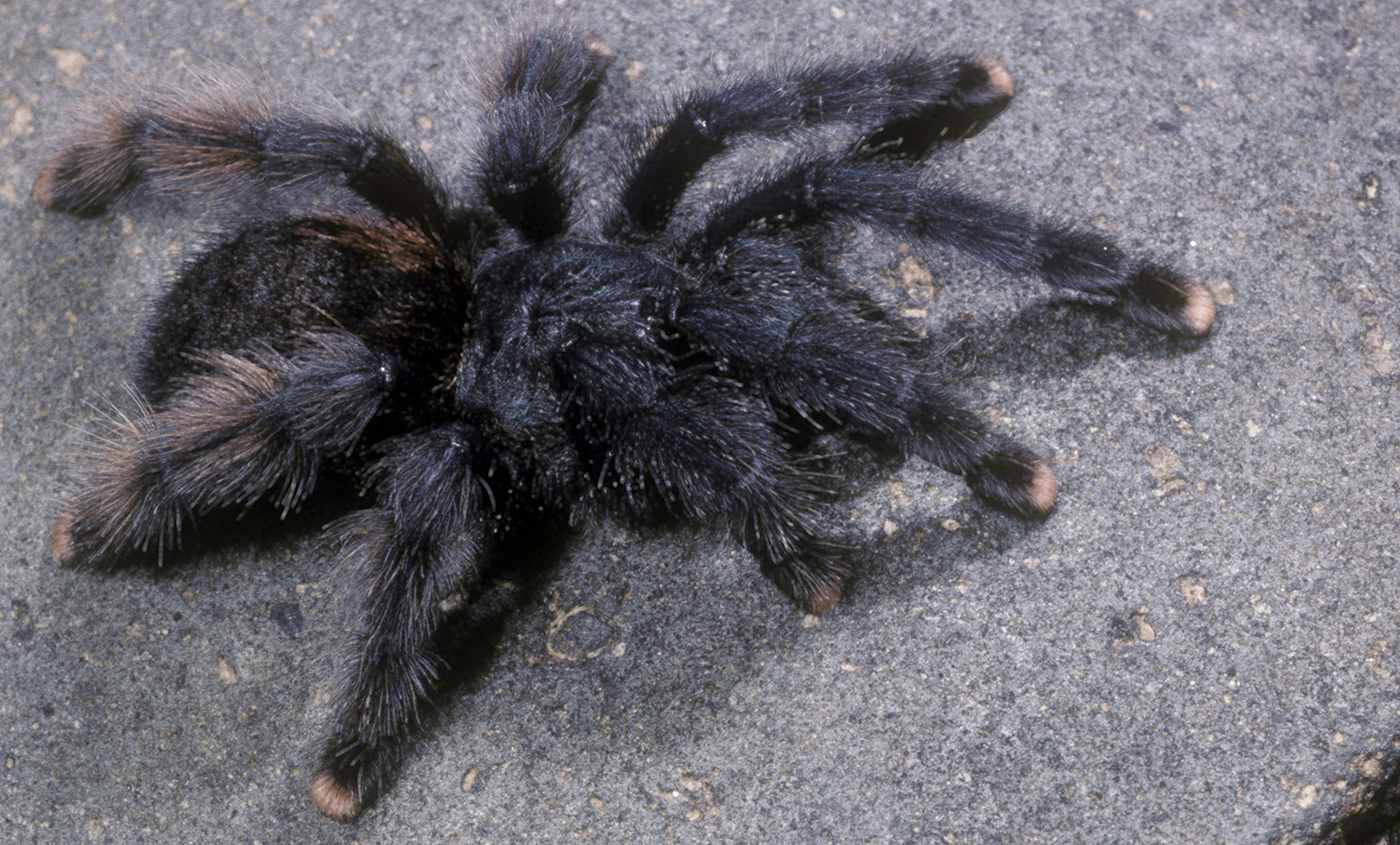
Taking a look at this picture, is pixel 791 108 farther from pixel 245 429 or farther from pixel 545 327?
pixel 245 429

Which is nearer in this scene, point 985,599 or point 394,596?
point 394,596

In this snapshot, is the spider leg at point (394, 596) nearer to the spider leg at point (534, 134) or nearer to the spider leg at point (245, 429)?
the spider leg at point (245, 429)

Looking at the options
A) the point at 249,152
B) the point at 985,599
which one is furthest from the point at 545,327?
the point at 985,599

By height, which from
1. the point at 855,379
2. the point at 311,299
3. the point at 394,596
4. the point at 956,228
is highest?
the point at 956,228

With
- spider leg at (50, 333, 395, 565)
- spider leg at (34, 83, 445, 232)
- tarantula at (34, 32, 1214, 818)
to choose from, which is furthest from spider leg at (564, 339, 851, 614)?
spider leg at (34, 83, 445, 232)

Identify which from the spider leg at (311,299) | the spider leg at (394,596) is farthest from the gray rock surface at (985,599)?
the spider leg at (311,299)

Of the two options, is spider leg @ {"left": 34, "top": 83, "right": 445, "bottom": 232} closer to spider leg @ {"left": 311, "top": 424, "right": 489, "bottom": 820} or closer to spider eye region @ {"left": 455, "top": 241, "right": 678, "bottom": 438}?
spider eye region @ {"left": 455, "top": 241, "right": 678, "bottom": 438}
